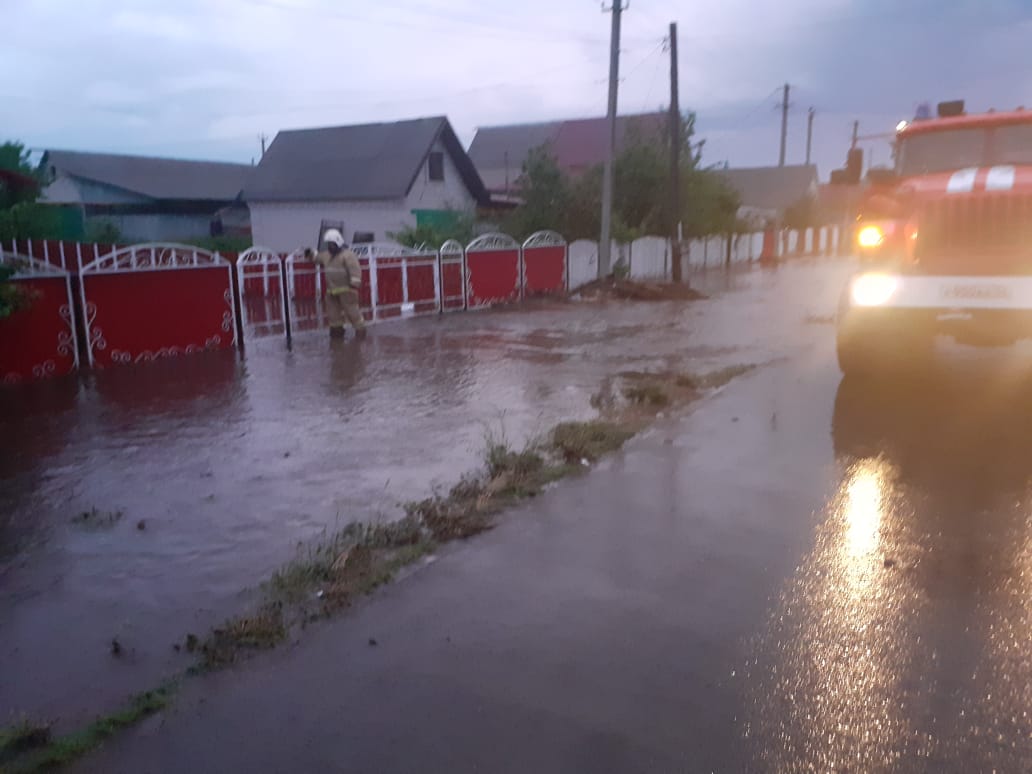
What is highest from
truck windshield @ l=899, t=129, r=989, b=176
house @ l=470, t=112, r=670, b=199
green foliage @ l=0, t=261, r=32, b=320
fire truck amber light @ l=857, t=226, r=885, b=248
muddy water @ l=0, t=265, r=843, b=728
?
→ house @ l=470, t=112, r=670, b=199

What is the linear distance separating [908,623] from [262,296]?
43.3 ft

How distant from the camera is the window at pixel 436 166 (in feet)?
104

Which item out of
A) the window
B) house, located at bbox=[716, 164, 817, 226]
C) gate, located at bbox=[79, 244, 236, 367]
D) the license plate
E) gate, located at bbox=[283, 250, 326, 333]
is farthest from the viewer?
house, located at bbox=[716, 164, 817, 226]

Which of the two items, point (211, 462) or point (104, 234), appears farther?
point (104, 234)

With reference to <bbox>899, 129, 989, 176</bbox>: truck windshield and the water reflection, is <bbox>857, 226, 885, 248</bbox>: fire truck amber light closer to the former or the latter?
<bbox>899, 129, 989, 176</bbox>: truck windshield

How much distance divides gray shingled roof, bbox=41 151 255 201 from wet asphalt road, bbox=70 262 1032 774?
36484 millimetres

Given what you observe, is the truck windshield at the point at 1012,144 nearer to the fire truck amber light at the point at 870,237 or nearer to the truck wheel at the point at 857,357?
the fire truck amber light at the point at 870,237

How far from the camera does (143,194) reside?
1490 inches

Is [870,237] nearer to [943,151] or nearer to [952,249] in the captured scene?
[952,249]

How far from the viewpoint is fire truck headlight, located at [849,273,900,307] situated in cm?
845

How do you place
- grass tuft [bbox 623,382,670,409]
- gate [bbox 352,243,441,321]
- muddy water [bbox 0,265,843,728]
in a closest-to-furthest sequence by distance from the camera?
muddy water [bbox 0,265,843,728] < grass tuft [bbox 623,382,670,409] < gate [bbox 352,243,441,321]

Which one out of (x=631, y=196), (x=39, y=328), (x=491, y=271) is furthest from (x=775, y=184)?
(x=39, y=328)

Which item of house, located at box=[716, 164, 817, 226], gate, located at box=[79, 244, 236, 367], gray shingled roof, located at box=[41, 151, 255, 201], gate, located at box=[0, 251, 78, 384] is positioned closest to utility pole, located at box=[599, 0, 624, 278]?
gate, located at box=[79, 244, 236, 367]

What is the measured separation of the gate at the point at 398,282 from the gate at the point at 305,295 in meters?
1.09
